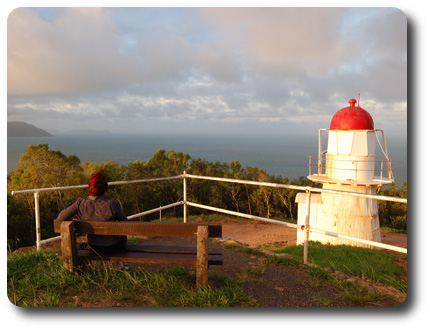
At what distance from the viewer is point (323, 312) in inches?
119

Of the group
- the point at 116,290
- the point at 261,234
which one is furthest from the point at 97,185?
the point at 261,234

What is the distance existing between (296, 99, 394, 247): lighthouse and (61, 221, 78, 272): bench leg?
827 centimetres

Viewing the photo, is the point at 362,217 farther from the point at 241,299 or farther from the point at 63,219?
the point at 63,219

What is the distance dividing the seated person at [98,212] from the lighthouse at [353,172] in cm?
803

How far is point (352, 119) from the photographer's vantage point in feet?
32.7

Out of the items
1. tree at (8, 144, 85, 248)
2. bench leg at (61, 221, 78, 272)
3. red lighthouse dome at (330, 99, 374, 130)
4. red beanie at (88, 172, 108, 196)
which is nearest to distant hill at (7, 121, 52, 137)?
red beanie at (88, 172, 108, 196)

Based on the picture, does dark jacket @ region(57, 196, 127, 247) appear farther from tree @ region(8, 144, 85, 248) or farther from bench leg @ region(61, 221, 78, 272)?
tree @ region(8, 144, 85, 248)

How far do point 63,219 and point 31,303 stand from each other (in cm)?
72

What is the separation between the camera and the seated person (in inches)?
124

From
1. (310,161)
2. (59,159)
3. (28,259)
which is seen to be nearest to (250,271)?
(28,259)

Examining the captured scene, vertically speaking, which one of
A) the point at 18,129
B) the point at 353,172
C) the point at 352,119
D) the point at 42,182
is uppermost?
the point at 352,119

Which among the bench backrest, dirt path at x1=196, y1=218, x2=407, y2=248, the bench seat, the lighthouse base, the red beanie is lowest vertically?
dirt path at x1=196, y1=218, x2=407, y2=248

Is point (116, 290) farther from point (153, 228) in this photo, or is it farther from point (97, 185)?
point (97, 185)

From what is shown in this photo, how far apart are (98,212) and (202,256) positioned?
1.03m
